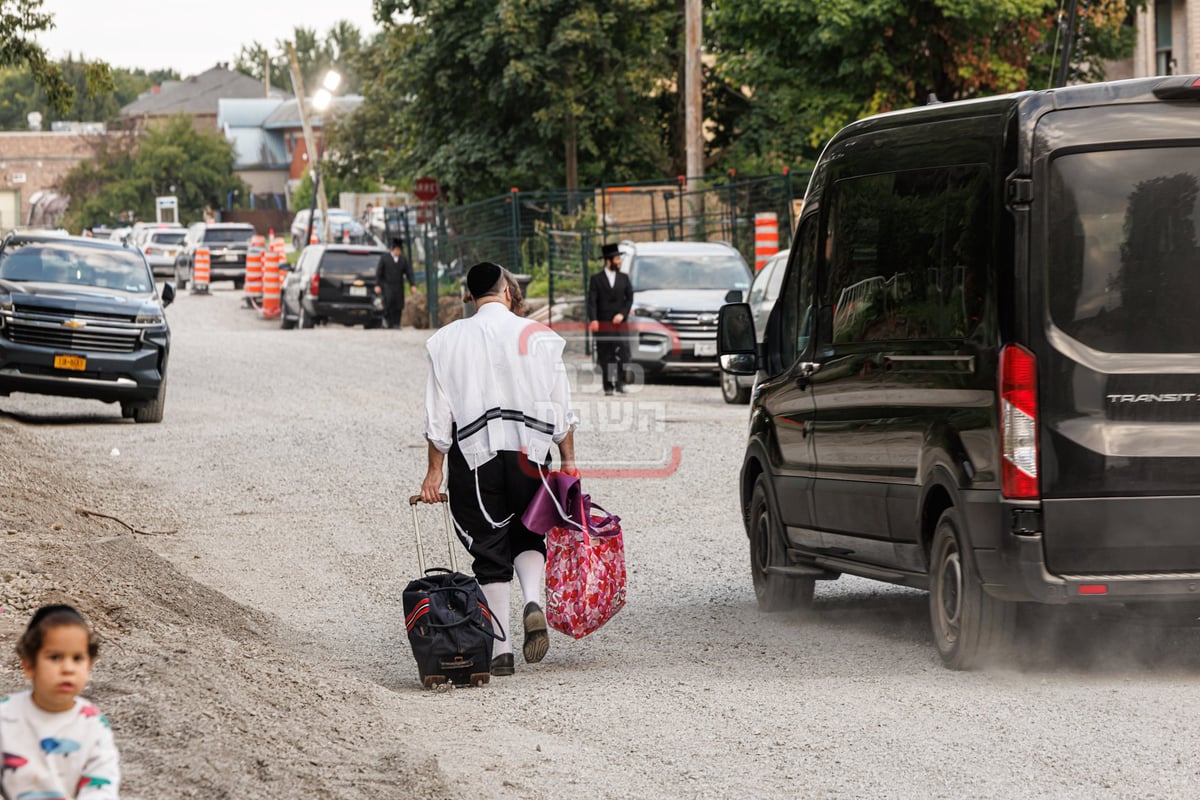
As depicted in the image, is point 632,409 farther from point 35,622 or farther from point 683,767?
point 35,622

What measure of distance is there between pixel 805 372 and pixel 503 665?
213 centimetres

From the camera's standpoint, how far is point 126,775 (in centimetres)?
553

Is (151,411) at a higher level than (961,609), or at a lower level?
lower

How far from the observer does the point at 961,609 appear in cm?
795

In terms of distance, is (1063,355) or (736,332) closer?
(1063,355)

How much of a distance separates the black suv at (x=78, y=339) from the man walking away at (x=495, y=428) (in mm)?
13216

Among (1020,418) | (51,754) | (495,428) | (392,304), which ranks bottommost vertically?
(392,304)

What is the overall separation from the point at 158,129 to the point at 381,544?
11477cm

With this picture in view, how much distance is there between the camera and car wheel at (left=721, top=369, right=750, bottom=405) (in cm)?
2406

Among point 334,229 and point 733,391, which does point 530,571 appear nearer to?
point 733,391

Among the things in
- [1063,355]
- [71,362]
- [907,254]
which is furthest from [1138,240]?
[71,362]

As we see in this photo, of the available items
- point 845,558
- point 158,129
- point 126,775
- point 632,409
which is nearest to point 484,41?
point 632,409

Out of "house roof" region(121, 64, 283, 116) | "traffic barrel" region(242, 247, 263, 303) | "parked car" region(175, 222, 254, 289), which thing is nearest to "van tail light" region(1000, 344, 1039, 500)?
"traffic barrel" region(242, 247, 263, 303)

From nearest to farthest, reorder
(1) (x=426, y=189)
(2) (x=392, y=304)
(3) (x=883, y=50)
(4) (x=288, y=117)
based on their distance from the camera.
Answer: (2) (x=392, y=304) < (3) (x=883, y=50) < (1) (x=426, y=189) < (4) (x=288, y=117)
